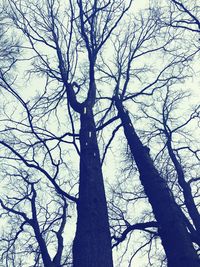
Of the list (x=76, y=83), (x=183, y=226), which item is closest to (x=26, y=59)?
(x=76, y=83)

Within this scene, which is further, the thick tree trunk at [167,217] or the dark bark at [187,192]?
the dark bark at [187,192]

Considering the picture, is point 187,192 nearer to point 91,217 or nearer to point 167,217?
point 167,217

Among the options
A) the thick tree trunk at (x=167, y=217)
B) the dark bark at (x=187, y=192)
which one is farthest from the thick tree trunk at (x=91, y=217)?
the dark bark at (x=187, y=192)

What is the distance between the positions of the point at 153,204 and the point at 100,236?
99 cm

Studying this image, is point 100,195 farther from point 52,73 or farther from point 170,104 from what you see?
point 170,104

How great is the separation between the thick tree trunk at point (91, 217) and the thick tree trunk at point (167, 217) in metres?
0.69

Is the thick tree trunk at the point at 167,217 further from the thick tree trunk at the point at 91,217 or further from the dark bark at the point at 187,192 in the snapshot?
the dark bark at the point at 187,192

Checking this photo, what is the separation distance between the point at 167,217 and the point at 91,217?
0.99 meters

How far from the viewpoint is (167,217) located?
13.3ft

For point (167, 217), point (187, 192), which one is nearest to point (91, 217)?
point (167, 217)

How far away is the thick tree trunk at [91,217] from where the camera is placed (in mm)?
3664

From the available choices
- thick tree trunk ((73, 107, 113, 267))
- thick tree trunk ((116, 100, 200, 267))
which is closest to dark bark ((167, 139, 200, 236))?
thick tree trunk ((116, 100, 200, 267))

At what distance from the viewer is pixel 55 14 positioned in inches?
311

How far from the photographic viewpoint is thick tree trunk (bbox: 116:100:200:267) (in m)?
3.46
